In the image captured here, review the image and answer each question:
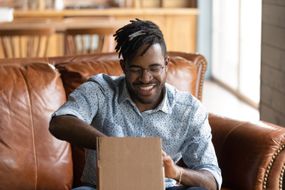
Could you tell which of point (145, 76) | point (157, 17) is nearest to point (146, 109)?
point (145, 76)

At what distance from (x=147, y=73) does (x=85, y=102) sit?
0.79ft

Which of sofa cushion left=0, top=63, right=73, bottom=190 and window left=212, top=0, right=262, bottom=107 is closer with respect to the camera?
sofa cushion left=0, top=63, right=73, bottom=190

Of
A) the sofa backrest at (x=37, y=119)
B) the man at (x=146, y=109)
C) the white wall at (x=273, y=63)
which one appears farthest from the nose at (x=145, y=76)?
the white wall at (x=273, y=63)

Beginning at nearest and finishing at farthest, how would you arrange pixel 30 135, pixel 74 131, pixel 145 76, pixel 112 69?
pixel 74 131 → pixel 145 76 → pixel 30 135 → pixel 112 69

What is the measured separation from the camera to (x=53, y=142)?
262cm

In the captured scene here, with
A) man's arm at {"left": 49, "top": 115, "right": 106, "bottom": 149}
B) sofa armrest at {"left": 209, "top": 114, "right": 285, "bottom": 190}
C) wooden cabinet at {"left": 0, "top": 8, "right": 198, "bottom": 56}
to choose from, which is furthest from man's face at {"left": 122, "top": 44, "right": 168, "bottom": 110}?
wooden cabinet at {"left": 0, "top": 8, "right": 198, "bottom": 56}

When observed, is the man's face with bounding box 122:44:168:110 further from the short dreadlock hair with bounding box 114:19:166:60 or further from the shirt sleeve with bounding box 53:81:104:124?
the shirt sleeve with bounding box 53:81:104:124

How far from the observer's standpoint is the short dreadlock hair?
7.12 feet

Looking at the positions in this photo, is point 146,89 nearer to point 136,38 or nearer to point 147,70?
point 147,70

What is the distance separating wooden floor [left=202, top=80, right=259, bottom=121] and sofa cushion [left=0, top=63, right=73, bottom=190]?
10.4ft

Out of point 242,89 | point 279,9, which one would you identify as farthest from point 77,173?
point 242,89

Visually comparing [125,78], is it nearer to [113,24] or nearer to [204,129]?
[204,129]

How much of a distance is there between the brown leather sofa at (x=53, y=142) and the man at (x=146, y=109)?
9.7 inches

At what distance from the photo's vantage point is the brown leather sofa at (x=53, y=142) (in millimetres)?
2430
